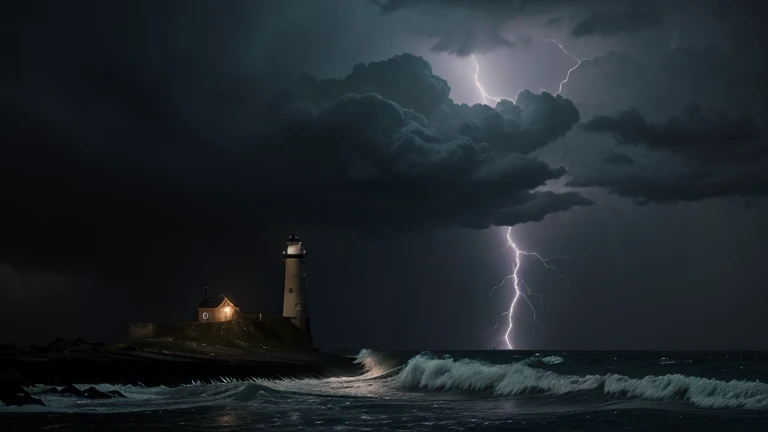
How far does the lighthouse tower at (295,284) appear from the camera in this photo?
→ 86.0m

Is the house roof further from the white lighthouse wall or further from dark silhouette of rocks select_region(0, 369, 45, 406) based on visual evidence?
dark silhouette of rocks select_region(0, 369, 45, 406)

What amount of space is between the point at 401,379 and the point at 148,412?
926 inches

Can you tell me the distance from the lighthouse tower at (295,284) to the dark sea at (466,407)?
149ft

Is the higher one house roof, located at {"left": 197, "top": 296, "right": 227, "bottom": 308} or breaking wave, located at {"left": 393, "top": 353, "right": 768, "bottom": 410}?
house roof, located at {"left": 197, "top": 296, "right": 227, "bottom": 308}

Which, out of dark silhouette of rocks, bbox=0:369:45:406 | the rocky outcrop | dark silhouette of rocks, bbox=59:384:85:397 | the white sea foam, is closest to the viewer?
dark silhouette of rocks, bbox=0:369:45:406

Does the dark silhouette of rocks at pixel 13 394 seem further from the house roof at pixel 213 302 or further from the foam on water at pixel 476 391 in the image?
the house roof at pixel 213 302

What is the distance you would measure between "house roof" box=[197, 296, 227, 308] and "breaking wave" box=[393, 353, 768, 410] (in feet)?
112

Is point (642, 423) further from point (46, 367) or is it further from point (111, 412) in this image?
point (46, 367)

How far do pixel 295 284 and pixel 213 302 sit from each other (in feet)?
35.1

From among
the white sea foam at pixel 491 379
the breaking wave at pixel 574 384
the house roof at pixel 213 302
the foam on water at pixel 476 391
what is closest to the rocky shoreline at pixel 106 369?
the foam on water at pixel 476 391

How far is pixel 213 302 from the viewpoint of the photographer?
79.6 m

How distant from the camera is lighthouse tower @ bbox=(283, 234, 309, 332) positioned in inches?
3386

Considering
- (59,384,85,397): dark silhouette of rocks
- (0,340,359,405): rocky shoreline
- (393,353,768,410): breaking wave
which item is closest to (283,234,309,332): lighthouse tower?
(0,340,359,405): rocky shoreline

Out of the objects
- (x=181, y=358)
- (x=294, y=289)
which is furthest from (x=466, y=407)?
(x=294, y=289)
